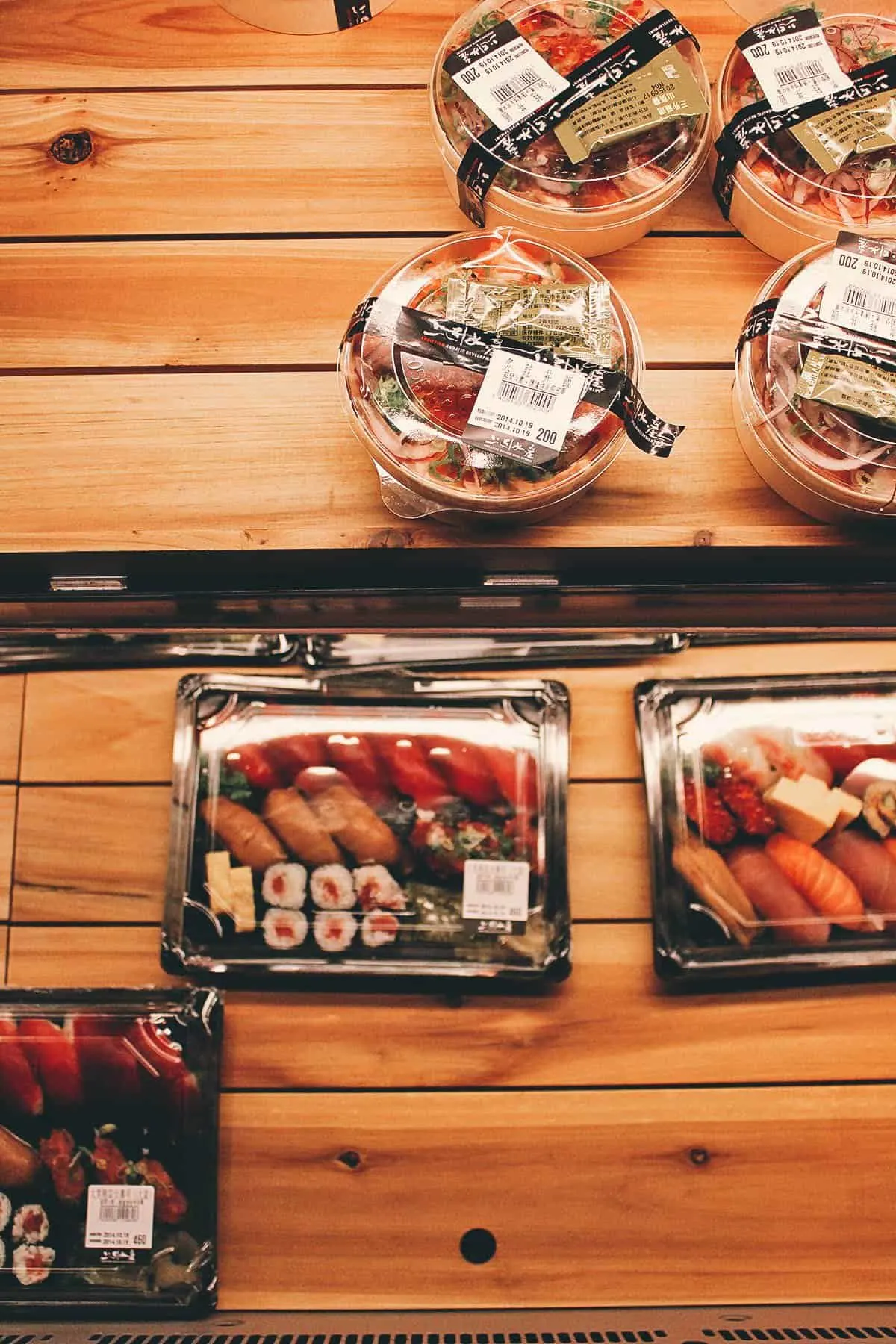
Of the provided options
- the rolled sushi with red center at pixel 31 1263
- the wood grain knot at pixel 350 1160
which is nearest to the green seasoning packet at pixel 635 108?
the wood grain knot at pixel 350 1160

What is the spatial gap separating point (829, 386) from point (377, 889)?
3.47 feet

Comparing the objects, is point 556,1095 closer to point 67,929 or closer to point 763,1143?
point 763,1143

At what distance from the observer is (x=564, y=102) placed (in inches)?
63.6

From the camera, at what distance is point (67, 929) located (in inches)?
61.8

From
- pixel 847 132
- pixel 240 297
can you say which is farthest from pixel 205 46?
pixel 847 132

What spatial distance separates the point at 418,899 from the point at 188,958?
1.24 feet

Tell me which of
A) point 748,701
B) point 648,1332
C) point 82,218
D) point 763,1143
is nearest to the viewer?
point 648,1332

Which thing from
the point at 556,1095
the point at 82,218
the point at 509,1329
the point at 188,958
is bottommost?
the point at 509,1329

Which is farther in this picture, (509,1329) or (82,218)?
(82,218)

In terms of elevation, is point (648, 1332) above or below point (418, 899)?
below

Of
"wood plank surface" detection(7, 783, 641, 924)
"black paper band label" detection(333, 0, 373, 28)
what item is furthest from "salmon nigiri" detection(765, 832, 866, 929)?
"black paper band label" detection(333, 0, 373, 28)

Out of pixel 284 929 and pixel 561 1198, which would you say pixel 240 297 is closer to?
pixel 284 929

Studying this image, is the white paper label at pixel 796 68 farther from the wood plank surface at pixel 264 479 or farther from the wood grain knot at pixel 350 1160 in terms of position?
the wood grain knot at pixel 350 1160

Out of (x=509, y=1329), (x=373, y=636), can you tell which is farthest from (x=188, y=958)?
(x=509, y=1329)
